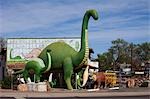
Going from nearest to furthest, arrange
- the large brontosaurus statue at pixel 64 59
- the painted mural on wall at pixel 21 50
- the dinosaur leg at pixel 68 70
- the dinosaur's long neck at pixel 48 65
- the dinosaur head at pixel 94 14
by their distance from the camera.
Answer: the dinosaur head at pixel 94 14, the large brontosaurus statue at pixel 64 59, the dinosaur leg at pixel 68 70, the dinosaur's long neck at pixel 48 65, the painted mural on wall at pixel 21 50

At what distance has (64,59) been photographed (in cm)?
3441

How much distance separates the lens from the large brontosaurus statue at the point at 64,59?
33.5 m

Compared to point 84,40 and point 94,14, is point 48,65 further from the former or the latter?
point 94,14

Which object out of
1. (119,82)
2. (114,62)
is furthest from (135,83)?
(114,62)

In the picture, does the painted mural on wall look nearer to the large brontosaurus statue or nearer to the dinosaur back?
the large brontosaurus statue

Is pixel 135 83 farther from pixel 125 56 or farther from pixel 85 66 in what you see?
pixel 125 56

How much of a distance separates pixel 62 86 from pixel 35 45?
31.9 feet

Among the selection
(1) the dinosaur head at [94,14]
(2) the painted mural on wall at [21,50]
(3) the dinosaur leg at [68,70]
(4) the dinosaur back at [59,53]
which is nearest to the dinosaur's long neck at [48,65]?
(4) the dinosaur back at [59,53]

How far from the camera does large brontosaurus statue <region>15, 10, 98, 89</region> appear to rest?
33.5m

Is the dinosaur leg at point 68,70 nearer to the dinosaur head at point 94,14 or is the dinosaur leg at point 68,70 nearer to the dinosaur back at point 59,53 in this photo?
the dinosaur back at point 59,53

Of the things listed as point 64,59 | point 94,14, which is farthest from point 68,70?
point 94,14

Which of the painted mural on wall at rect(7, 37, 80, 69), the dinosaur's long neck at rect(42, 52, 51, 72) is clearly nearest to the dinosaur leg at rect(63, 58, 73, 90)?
the dinosaur's long neck at rect(42, 52, 51, 72)

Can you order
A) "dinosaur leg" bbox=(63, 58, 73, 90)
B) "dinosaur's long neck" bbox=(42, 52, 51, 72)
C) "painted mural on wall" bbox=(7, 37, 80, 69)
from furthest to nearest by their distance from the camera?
"painted mural on wall" bbox=(7, 37, 80, 69) < "dinosaur's long neck" bbox=(42, 52, 51, 72) < "dinosaur leg" bbox=(63, 58, 73, 90)

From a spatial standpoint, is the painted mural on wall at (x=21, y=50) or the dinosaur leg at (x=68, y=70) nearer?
the dinosaur leg at (x=68, y=70)
